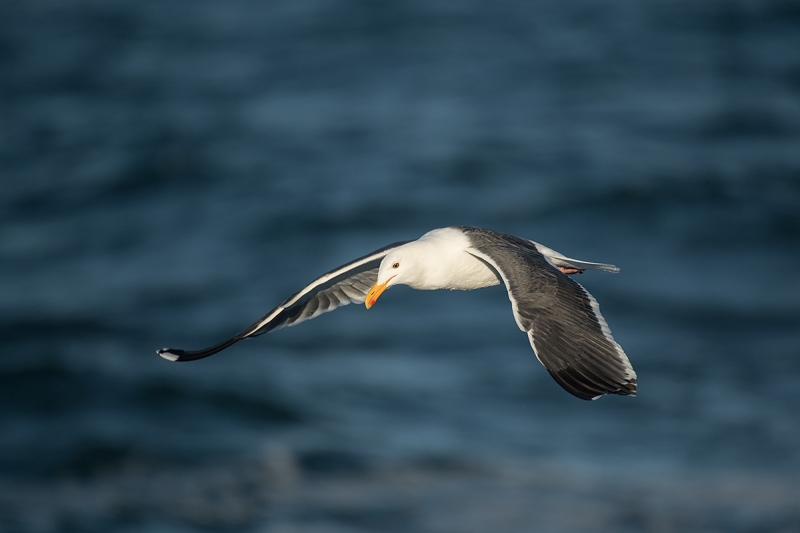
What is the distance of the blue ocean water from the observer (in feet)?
52.5

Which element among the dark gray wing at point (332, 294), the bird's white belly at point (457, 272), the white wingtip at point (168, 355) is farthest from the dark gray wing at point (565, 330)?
the white wingtip at point (168, 355)

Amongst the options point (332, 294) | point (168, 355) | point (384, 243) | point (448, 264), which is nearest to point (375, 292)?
point (448, 264)

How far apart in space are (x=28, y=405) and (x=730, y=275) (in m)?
15.7

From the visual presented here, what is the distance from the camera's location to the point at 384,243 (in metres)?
23.5

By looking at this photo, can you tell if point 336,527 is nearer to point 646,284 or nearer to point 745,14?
point 646,284

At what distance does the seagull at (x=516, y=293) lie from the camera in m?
6.20

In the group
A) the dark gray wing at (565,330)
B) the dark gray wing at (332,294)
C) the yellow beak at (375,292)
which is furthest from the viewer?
the dark gray wing at (332,294)

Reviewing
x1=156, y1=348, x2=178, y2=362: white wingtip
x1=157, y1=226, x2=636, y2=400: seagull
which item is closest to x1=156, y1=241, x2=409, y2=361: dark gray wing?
x1=157, y1=226, x2=636, y2=400: seagull

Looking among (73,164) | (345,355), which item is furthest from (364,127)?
(345,355)

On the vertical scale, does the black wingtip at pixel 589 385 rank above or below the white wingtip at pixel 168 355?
above

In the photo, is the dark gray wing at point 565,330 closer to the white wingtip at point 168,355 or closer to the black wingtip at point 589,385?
the black wingtip at point 589,385

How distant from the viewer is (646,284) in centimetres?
2139

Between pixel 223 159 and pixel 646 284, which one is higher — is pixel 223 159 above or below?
above

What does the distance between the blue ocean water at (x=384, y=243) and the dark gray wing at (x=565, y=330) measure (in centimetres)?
847
